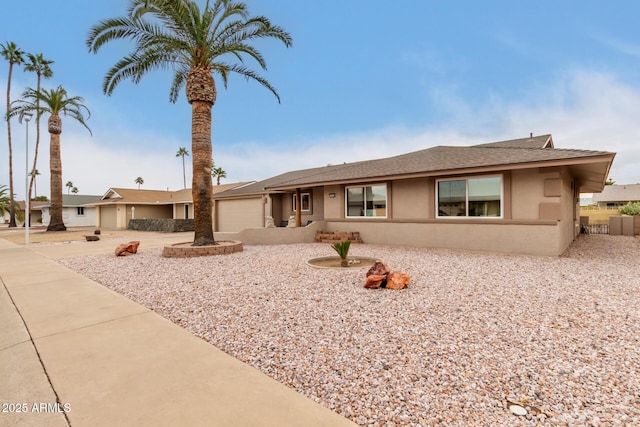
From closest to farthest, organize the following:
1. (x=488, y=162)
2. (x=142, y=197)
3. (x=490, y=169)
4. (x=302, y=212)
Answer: (x=490, y=169)
(x=488, y=162)
(x=302, y=212)
(x=142, y=197)

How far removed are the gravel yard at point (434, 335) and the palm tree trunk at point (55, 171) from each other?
25.1m

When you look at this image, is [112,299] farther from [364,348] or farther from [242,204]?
[242,204]

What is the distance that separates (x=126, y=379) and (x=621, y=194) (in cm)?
6397

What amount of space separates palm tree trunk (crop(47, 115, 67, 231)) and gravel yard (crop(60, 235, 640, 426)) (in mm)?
25057

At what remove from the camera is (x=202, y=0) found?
11.2 meters

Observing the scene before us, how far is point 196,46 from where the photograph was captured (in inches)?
448

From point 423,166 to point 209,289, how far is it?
960cm

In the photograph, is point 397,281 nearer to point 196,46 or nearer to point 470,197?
point 470,197

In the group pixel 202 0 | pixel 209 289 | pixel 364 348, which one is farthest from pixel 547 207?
pixel 202 0

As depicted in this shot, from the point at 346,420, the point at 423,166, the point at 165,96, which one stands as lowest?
the point at 346,420

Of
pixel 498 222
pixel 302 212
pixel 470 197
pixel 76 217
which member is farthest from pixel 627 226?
pixel 76 217

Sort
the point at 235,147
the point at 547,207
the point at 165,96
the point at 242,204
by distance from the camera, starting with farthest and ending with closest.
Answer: the point at 235,147, the point at 242,204, the point at 165,96, the point at 547,207

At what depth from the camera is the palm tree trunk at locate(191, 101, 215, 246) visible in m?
11.5

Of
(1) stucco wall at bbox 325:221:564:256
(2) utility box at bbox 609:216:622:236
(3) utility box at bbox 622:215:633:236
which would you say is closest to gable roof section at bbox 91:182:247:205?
(1) stucco wall at bbox 325:221:564:256
